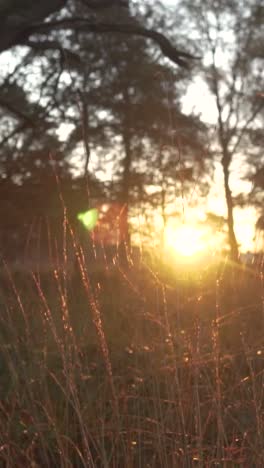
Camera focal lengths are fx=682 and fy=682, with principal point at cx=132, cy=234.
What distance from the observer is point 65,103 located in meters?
11.2

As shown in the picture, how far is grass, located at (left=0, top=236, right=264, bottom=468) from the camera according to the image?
2.43 metres

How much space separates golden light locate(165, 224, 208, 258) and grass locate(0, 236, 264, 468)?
0.13 m

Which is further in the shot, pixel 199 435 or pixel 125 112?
pixel 125 112

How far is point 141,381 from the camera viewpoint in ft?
9.89

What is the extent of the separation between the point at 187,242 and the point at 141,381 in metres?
0.65

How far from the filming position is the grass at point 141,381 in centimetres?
243

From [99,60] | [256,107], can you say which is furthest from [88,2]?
[256,107]

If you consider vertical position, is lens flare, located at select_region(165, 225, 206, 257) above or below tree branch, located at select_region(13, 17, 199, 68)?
below

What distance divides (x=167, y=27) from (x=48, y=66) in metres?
4.40

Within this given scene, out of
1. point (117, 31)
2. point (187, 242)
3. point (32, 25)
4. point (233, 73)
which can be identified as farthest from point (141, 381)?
point (233, 73)

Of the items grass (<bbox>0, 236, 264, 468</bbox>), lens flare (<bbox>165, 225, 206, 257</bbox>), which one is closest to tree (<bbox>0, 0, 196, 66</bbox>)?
grass (<bbox>0, 236, 264, 468</bbox>)

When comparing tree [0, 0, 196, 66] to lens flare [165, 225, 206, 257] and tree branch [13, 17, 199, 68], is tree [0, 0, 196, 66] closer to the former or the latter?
tree branch [13, 17, 199, 68]

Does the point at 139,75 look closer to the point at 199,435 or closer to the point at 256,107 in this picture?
the point at 256,107

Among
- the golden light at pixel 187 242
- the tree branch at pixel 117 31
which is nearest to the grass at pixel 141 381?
the golden light at pixel 187 242
